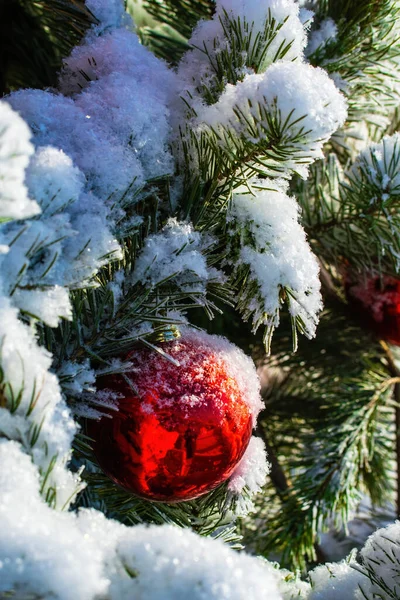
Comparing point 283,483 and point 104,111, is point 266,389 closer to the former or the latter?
point 283,483

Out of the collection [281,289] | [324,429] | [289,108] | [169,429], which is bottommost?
[324,429]

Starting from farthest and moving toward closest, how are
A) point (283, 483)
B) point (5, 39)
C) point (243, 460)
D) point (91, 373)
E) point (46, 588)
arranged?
point (283, 483) < point (5, 39) < point (243, 460) < point (91, 373) < point (46, 588)

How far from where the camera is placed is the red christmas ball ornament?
1.29 feet

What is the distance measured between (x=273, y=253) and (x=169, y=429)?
0.48 ft

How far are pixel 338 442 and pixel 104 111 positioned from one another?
518 millimetres

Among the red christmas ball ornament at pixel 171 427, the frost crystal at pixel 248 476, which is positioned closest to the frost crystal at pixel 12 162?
the red christmas ball ornament at pixel 171 427

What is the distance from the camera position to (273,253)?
0.42m

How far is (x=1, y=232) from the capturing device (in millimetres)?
305

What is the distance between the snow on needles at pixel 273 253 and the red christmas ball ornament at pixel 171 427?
7 cm

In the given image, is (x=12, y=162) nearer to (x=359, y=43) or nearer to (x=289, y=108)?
(x=289, y=108)

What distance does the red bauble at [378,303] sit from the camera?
767mm

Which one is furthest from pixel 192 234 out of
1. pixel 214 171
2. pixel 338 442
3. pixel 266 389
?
pixel 266 389

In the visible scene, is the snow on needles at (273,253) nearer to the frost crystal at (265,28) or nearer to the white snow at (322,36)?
the frost crystal at (265,28)

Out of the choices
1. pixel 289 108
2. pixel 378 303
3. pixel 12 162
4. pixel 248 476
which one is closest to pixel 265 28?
pixel 289 108
